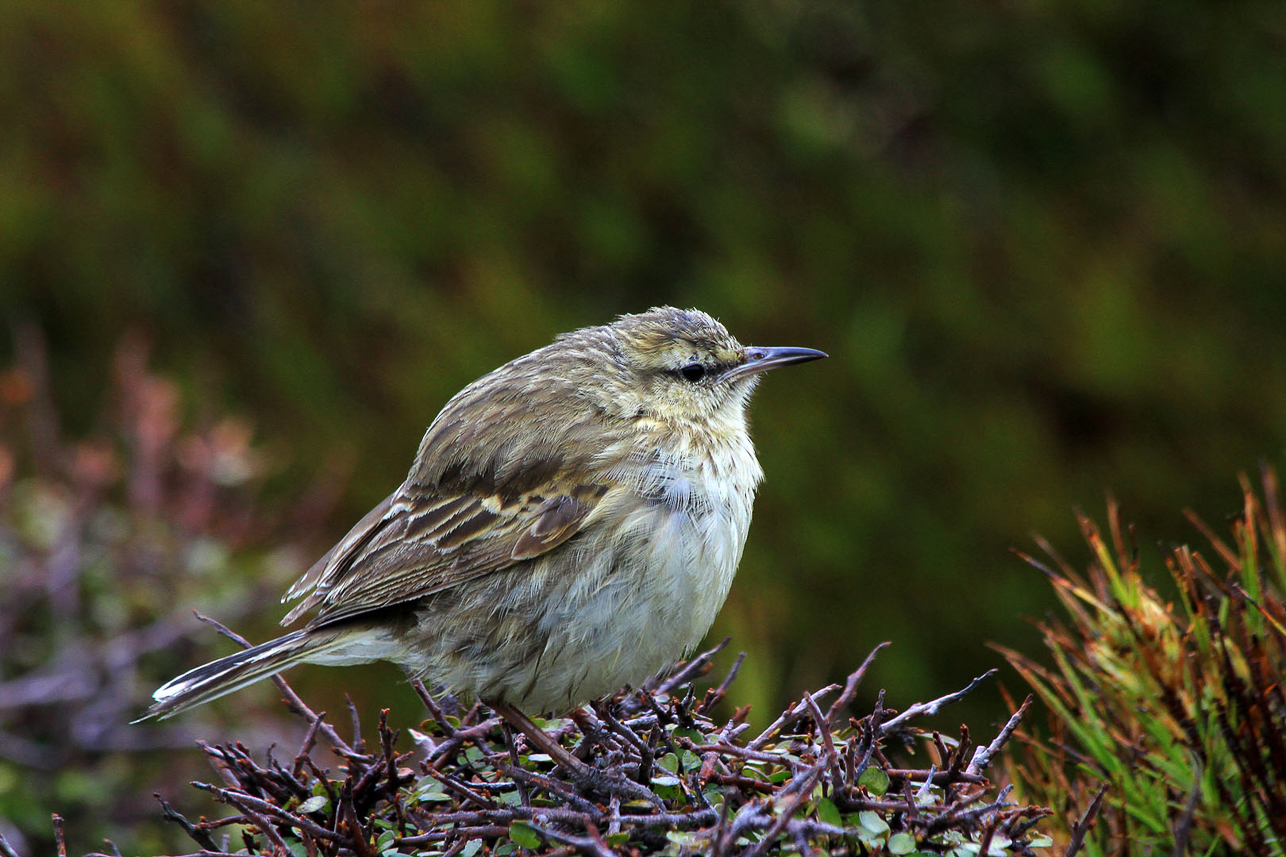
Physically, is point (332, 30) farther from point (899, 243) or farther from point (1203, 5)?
point (1203, 5)

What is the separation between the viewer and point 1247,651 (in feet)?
6.64

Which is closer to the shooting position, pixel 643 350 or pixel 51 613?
pixel 643 350

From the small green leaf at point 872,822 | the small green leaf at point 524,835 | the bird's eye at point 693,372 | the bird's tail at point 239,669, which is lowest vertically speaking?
the bird's tail at point 239,669

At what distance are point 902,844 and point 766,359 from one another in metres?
1.87

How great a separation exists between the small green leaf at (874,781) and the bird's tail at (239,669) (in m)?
1.35

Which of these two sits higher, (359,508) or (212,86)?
(212,86)

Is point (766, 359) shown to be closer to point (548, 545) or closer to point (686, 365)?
point (686, 365)

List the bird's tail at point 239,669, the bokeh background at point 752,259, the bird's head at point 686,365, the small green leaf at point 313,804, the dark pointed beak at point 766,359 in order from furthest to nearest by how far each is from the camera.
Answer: the bokeh background at point 752,259 < the dark pointed beak at point 766,359 < the bird's head at point 686,365 < the bird's tail at point 239,669 < the small green leaf at point 313,804

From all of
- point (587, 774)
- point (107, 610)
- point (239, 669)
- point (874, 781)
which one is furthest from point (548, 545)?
point (107, 610)

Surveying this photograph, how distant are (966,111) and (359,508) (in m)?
3.79

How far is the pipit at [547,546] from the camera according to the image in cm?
279

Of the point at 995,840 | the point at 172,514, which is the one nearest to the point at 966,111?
the point at 172,514

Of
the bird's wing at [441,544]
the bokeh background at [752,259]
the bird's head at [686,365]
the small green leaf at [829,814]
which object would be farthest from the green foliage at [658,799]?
the bokeh background at [752,259]

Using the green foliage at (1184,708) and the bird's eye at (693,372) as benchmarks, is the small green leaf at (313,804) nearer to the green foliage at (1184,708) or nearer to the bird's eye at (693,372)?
the green foliage at (1184,708)
